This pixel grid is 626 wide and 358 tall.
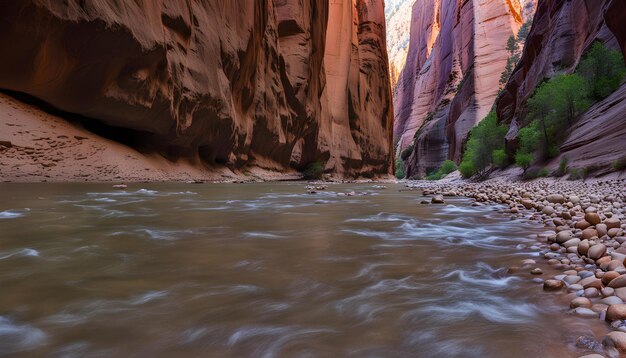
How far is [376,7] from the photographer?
4225cm

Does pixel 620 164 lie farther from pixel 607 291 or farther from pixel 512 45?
pixel 512 45

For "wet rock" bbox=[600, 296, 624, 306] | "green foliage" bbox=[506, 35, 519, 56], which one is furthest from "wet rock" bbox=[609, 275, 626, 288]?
"green foliage" bbox=[506, 35, 519, 56]

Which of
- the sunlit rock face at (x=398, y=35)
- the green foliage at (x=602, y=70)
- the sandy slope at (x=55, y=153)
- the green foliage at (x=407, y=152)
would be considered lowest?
the sandy slope at (x=55, y=153)

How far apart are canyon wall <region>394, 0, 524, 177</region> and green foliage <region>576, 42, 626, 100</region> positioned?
94.2 ft

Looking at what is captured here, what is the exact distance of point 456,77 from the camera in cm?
6241

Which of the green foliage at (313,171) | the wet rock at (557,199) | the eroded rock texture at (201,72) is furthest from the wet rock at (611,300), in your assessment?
the green foliage at (313,171)

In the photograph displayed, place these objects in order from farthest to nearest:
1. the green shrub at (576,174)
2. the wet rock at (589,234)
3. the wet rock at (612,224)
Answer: the green shrub at (576,174)
the wet rock at (612,224)
the wet rock at (589,234)

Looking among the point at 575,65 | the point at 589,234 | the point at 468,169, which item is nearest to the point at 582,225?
the point at 589,234

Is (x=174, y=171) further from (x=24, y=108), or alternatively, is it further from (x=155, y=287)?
(x=155, y=287)

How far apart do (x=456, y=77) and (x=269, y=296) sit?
224ft

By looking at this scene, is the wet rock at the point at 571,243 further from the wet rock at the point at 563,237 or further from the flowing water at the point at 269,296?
the flowing water at the point at 269,296

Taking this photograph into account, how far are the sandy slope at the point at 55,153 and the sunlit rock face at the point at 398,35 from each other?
112568 mm

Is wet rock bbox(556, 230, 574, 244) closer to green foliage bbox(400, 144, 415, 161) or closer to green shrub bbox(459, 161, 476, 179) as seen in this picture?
green shrub bbox(459, 161, 476, 179)

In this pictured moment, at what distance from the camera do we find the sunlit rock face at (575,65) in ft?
42.0
